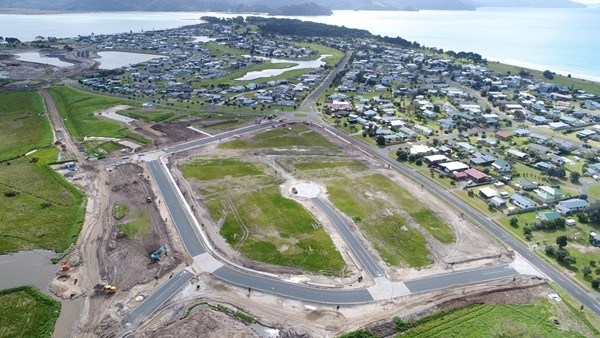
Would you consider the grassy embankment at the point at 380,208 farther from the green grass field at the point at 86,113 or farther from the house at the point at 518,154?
the green grass field at the point at 86,113

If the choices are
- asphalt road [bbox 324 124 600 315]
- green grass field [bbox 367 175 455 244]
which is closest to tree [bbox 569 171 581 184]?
asphalt road [bbox 324 124 600 315]

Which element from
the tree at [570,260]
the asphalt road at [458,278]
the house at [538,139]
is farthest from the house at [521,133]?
the asphalt road at [458,278]

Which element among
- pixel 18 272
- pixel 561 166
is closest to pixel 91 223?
pixel 18 272

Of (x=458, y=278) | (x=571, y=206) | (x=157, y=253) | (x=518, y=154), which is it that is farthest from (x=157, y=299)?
(x=518, y=154)

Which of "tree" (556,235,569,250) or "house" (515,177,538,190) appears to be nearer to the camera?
"tree" (556,235,569,250)

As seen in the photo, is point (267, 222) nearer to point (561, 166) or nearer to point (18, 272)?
point (18, 272)

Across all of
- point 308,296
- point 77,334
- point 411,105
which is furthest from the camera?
point 411,105

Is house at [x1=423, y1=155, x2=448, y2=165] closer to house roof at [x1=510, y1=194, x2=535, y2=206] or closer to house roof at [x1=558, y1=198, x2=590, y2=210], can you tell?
house roof at [x1=510, y1=194, x2=535, y2=206]
